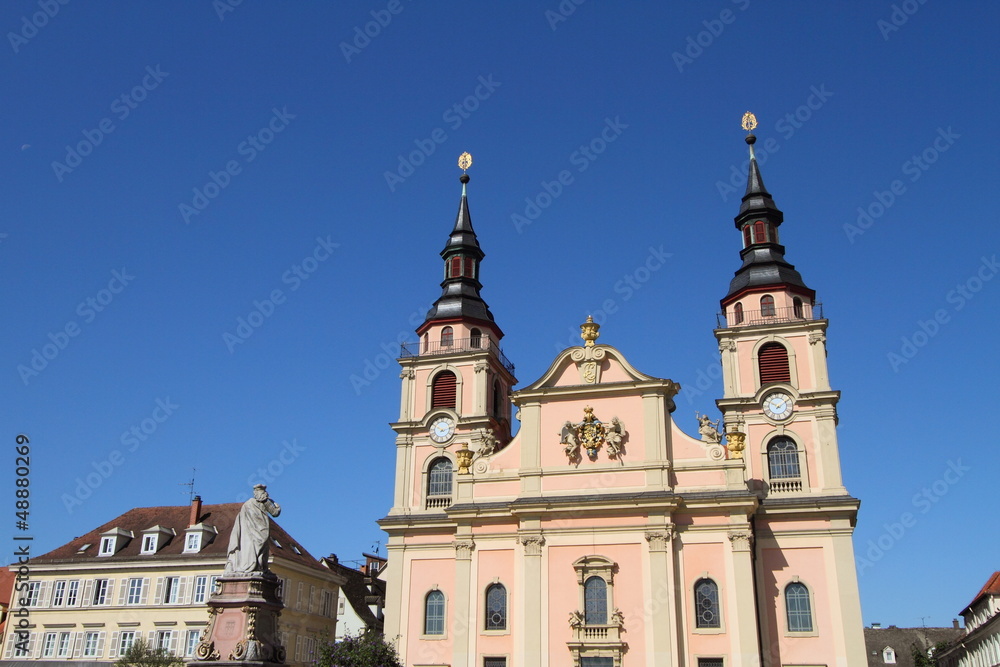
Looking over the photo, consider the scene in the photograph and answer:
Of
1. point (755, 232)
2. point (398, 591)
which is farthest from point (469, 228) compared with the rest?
point (398, 591)

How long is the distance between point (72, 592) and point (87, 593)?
79cm

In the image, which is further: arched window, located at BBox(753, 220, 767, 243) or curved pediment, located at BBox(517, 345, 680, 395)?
arched window, located at BBox(753, 220, 767, 243)

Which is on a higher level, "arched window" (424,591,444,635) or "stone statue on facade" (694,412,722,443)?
"stone statue on facade" (694,412,722,443)

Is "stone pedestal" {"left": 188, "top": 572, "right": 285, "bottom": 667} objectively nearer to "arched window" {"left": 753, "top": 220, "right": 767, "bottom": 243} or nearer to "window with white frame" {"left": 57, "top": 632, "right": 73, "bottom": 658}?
"window with white frame" {"left": 57, "top": 632, "right": 73, "bottom": 658}

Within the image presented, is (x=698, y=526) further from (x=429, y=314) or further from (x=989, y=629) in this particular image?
(x=989, y=629)

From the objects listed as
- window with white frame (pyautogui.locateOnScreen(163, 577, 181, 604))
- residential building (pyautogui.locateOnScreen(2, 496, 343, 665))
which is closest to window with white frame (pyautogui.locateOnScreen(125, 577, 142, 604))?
residential building (pyautogui.locateOnScreen(2, 496, 343, 665))

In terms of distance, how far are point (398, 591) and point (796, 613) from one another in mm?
15749

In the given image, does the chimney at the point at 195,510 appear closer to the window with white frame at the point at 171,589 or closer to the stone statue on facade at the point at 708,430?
the window with white frame at the point at 171,589

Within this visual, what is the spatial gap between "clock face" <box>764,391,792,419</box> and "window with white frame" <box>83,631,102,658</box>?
30496 millimetres

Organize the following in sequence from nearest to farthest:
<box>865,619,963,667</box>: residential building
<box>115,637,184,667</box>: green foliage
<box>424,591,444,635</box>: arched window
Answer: <box>115,637,184,667</box>: green foliage → <box>424,591,444,635</box>: arched window → <box>865,619,963,667</box>: residential building

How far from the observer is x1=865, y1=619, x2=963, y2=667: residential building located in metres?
66.4

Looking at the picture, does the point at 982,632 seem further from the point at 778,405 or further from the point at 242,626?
the point at 242,626

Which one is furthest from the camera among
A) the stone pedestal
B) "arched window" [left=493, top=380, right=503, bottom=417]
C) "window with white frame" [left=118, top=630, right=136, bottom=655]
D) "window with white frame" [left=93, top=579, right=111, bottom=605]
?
"arched window" [left=493, top=380, right=503, bottom=417]

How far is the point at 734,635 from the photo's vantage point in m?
31.5
